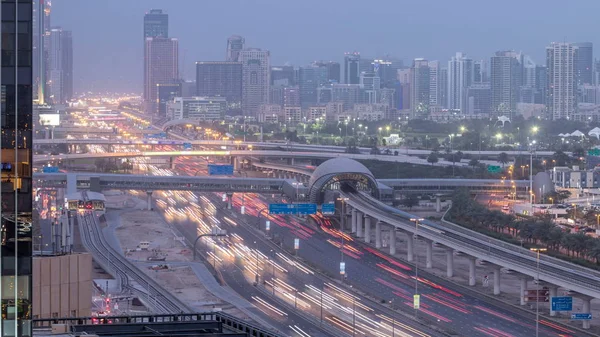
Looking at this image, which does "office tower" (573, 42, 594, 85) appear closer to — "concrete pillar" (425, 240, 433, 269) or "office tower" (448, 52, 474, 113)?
"office tower" (448, 52, 474, 113)

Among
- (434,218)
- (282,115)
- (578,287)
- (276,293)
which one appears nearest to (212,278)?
(276,293)

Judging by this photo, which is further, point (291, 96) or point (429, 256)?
point (291, 96)

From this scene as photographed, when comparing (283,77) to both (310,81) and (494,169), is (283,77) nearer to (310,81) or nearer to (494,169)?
(310,81)

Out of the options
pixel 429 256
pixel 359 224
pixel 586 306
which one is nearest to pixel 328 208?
pixel 359 224

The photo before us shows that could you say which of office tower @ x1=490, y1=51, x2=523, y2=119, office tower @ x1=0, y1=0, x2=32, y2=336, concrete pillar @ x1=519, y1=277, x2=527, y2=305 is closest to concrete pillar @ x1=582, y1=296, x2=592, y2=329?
concrete pillar @ x1=519, y1=277, x2=527, y2=305

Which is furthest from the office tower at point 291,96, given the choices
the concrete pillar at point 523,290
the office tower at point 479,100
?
the concrete pillar at point 523,290

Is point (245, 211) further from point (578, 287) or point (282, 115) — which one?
point (282, 115)

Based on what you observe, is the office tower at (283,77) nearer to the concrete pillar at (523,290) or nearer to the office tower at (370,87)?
the office tower at (370,87)
